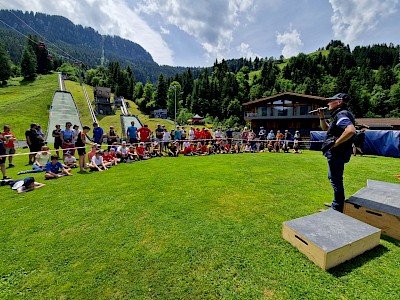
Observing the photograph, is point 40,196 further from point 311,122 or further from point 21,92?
point 21,92

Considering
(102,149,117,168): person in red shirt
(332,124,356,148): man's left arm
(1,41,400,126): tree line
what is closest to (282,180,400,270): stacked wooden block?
(332,124,356,148): man's left arm

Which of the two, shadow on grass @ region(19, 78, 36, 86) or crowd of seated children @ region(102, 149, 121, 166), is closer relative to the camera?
crowd of seated children @ region(102, 149, 121, 166)

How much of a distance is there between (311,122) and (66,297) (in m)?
35.6

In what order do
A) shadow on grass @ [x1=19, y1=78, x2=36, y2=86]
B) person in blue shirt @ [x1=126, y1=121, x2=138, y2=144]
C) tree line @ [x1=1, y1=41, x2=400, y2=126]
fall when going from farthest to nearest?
shadow on grass @ [x1=19, y1=78, x2=36, y2=86] → tree line @ [x1=1, y1=41, x2=400, y2=126] → person in blue shirt @ [x1=126, y1=121, x2=138, y2=144]

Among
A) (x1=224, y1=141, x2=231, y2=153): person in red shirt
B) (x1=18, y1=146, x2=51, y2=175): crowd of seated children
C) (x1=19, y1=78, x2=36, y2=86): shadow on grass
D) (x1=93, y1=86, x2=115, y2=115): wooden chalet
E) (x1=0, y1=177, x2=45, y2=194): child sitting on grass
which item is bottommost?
(x1=224, y1=141, x2=231, y2=153): person in red shirt

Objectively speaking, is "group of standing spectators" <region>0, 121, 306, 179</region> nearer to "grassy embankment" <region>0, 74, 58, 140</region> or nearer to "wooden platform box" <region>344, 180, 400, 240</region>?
"wooden platform box" <region>344, 180, 400, 240</region>

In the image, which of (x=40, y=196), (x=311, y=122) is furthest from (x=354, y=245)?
(x=311, y=122)

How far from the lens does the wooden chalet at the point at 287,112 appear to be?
30719 millimetres

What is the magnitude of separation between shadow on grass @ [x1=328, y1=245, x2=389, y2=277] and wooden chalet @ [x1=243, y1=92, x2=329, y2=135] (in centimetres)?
3100

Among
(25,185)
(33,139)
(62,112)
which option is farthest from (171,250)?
(62,112)

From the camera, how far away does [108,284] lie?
2211mm

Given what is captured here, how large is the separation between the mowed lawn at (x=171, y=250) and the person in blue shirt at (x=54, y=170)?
156cm

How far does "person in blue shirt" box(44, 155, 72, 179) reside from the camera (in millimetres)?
6688

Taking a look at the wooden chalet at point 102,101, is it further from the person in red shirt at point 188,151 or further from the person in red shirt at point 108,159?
the person in red shirt at point 108,159
